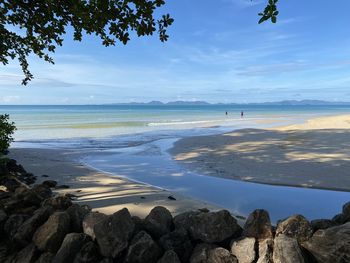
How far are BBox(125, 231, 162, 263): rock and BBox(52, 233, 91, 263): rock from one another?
27.6 inches

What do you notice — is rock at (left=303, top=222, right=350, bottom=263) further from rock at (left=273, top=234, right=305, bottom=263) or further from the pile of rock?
rock at (left=273, top=234, right=305, bottom=263)

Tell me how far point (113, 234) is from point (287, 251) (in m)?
2.13

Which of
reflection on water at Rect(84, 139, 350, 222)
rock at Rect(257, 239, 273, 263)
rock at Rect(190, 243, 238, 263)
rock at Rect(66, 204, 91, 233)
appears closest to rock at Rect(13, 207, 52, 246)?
rock at Rect(66, 204, 91, 233)

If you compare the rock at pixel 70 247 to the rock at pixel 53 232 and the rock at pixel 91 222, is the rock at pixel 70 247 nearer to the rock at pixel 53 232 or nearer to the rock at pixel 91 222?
the rock at pixel 91 222

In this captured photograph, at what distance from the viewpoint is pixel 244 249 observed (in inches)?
167

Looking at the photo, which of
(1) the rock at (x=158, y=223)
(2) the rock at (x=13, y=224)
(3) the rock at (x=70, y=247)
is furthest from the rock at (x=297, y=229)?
(2) the rock at (x=13, y=224)

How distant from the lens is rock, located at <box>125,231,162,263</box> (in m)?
4.44

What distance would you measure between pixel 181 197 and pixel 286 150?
979 cm

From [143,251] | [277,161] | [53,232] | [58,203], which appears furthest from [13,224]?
[277,161]

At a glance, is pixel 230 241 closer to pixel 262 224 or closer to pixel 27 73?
pixel 262 224

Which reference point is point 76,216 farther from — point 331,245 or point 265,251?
point 331,245

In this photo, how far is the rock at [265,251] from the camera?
4.00 m

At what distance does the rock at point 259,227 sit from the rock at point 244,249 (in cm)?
13

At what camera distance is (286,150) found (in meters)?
17.1
